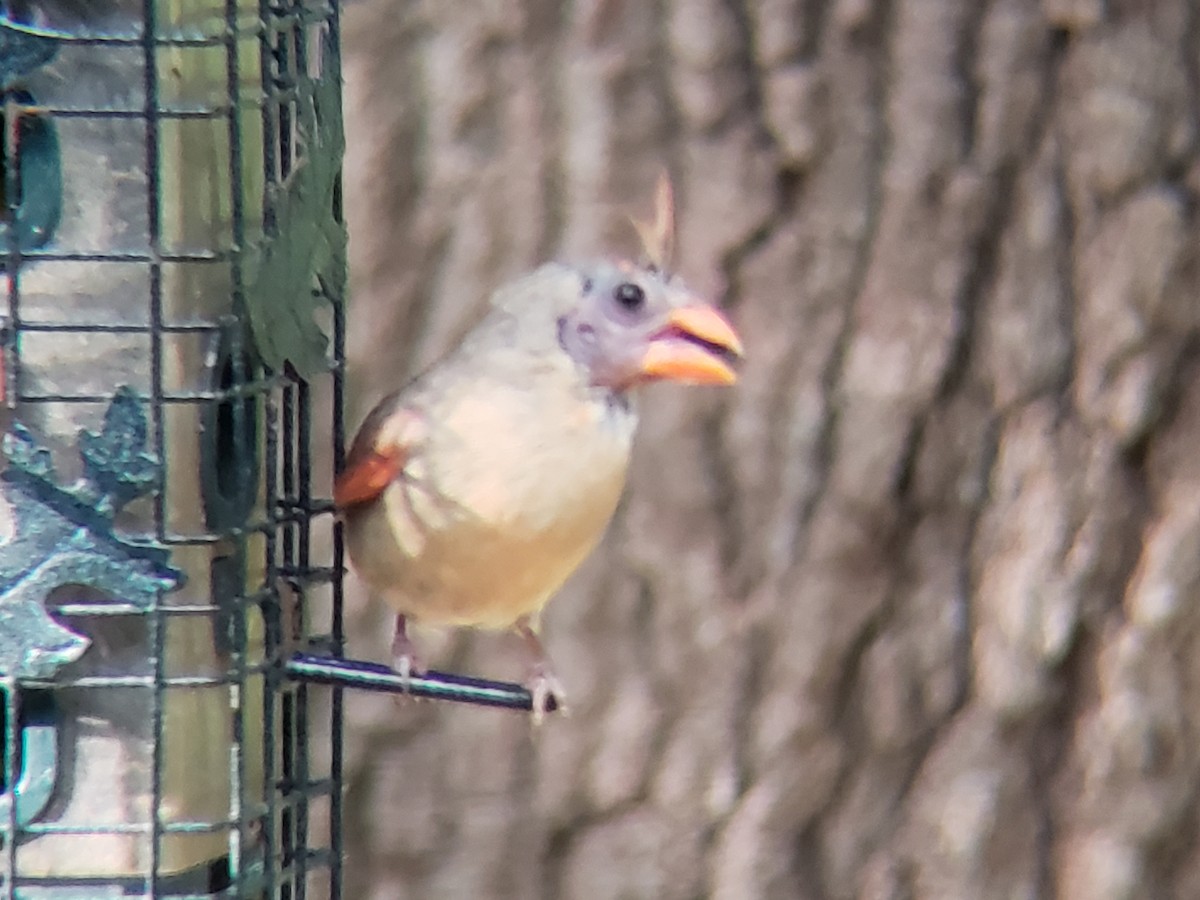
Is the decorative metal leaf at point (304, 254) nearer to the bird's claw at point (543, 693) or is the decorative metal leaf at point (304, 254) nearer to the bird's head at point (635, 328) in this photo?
the bird's head at point (635, 328)

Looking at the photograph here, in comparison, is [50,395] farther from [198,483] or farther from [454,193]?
[454,193]

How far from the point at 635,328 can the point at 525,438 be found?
0.55ft

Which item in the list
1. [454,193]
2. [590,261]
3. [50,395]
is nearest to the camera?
[50,395]

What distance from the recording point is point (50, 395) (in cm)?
181

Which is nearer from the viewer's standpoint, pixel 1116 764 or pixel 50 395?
pixel 50 395

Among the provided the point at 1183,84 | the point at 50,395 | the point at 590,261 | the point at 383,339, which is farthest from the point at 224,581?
the point at 1183,84

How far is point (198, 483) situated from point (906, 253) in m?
1.57

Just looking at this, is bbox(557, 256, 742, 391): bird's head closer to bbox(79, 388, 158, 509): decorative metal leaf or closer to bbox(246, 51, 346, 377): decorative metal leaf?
bbox(246, 51, 346, 377): decorative metal leaf

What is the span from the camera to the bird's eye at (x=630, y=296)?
1.98m

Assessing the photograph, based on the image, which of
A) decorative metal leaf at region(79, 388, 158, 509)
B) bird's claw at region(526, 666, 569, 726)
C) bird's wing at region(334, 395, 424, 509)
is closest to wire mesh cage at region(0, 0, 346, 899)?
decorative metal leaf at region(79, 388, 158, 509)

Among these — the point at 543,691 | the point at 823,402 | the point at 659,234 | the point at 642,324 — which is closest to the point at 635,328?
the point at 642,324

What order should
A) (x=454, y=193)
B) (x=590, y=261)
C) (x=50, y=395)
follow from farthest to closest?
(x=454, y=193)
(x=590, y=261)
(x=50, y=395)

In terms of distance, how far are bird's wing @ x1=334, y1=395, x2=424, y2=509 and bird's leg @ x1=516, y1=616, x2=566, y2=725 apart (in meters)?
0.26

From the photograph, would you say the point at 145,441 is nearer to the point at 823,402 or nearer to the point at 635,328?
the point at 635,328
